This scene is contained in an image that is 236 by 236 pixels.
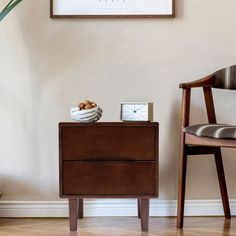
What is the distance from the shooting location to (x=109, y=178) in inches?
Result: 80.3

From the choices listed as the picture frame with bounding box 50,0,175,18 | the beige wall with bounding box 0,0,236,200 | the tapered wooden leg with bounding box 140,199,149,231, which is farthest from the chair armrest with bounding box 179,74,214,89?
the tapered wooden leg with bounding box 140,199,149,231

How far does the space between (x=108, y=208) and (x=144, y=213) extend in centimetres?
35

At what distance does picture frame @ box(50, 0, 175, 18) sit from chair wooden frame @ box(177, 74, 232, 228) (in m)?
0.42

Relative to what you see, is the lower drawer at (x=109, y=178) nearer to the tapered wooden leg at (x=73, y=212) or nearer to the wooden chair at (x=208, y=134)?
the tapered wooden leg at (x=73, y=212)

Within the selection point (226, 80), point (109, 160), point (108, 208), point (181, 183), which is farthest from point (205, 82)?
point (108, 208)

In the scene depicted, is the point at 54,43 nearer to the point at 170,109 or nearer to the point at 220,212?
the point at 170,109

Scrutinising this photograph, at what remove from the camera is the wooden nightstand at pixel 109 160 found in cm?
203

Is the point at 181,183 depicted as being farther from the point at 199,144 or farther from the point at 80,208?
the point at 80,208

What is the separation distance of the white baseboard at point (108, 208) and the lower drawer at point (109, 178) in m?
0.35

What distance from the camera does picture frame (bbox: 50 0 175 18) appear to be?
2.35 meters

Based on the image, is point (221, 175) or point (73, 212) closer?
point (73, 212)

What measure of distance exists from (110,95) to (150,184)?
56 cm

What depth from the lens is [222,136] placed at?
1.85 m

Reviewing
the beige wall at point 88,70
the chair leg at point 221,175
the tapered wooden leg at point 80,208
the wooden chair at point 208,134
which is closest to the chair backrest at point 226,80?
the wooden chair at point 208,134
